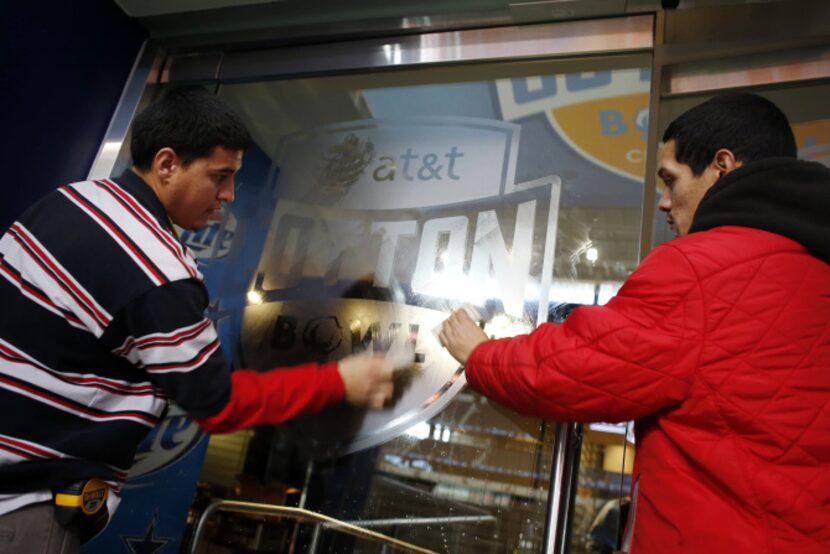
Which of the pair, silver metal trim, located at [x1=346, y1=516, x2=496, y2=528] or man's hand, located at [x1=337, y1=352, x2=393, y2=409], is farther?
silver metal trim, located at [x1=346, y1=516, x2=496, y2=528]

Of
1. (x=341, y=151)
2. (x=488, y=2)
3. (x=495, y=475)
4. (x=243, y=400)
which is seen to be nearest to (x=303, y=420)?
(x=495, y=475)

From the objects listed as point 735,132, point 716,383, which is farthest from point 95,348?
point 735,132

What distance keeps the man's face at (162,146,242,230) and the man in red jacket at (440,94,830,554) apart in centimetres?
84

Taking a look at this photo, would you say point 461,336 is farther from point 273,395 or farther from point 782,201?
point 782,201

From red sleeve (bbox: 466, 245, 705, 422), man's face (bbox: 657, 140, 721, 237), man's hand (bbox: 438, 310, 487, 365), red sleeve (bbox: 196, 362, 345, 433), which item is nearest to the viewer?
red sleeve (bbox: 466, 245, 705, 422)

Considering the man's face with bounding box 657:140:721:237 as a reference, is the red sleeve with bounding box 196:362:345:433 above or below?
below

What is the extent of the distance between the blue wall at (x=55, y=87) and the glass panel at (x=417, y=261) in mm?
566

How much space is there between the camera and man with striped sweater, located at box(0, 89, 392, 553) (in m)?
1.16

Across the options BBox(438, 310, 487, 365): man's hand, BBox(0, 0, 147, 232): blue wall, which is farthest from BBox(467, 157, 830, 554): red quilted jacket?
BBox(0, 0, 147, 232): blue wall

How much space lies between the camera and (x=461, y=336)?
1579 mm

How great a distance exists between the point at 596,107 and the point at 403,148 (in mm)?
698

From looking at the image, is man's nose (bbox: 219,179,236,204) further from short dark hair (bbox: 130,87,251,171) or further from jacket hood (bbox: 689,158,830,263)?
jacket hood (bbox: 689,158,830,263)

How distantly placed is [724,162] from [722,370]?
0.53 metres

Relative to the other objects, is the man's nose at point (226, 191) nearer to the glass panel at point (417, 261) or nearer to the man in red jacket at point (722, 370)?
the glass panel at point (417, 261)
